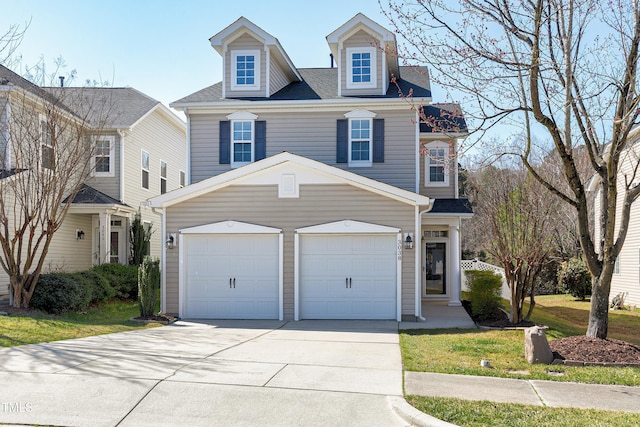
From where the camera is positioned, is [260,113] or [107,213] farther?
[107,213]

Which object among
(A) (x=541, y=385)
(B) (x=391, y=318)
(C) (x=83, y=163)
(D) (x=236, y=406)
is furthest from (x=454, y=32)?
(C) (x=83, y=163)

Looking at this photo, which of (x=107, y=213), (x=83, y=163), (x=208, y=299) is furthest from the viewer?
(x=107, y=213)

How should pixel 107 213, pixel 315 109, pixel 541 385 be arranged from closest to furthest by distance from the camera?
pixel 541 385 < pixel 315 109 < pixel 107 213

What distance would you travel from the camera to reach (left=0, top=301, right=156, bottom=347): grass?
35.3ft

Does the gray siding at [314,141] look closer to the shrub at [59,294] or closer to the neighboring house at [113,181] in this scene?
the neighboring house at [113,181]

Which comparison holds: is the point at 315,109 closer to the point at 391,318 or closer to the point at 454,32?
the point at 391,318

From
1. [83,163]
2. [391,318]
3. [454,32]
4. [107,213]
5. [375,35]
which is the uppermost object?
[375,35]

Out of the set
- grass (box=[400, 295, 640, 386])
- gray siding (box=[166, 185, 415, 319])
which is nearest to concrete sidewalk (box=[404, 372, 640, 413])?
grass (box=[400, 295, 640, 386])

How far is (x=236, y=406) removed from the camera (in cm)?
665

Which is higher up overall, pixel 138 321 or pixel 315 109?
pixel 315 109

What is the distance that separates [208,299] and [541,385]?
372 inches

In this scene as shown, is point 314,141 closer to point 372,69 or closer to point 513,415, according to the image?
point 372,69

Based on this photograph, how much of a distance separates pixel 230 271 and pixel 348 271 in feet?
10.0

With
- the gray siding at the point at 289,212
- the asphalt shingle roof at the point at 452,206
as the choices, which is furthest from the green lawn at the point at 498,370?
the asphalt shingle roof at the point at 452,206
